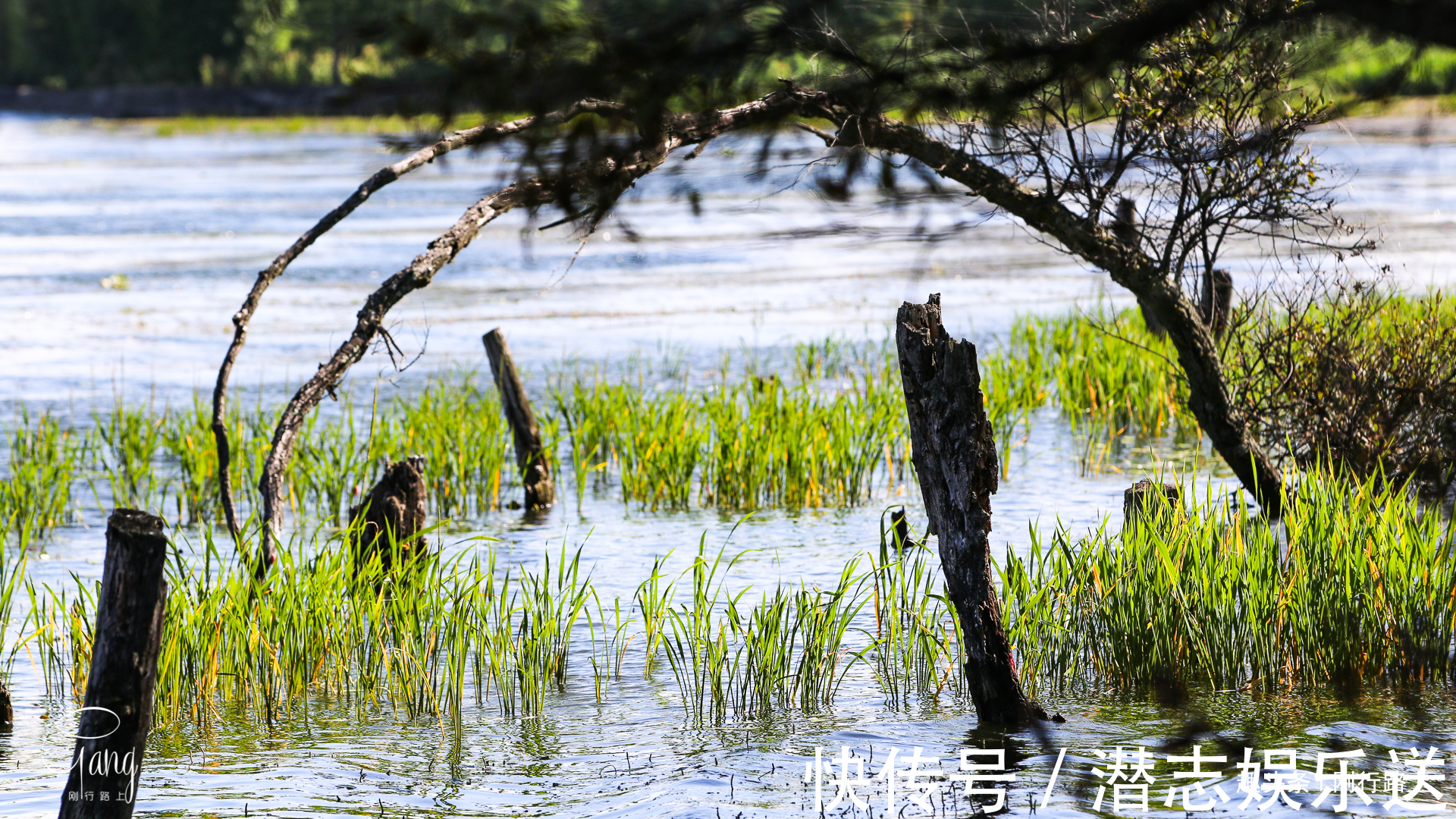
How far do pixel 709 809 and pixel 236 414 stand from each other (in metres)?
6.66

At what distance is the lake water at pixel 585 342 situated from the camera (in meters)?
5.32

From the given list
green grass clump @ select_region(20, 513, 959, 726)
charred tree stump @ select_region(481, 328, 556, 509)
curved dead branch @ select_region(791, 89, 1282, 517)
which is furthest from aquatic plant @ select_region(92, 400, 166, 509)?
curved dead branch @ select_region(791, 89, 1282, 517)

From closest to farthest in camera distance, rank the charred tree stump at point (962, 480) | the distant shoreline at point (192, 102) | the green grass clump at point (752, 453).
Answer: the charred tree stump at point (962, 480)
the green grass clump at point (752, 453)
the distant shoreline at point (192, 102)

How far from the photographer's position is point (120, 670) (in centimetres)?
407

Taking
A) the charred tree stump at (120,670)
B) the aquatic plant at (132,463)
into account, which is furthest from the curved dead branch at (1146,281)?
the aquatic plant at (132,463)

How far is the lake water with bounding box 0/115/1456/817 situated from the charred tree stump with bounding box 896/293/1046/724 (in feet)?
0.87

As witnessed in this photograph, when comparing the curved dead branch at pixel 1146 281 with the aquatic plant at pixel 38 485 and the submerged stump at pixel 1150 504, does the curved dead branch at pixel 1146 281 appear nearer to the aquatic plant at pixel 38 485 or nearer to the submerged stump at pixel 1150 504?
the submerged stump at pixel 1150 504

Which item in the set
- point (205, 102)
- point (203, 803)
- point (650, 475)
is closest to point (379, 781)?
point (203, 803)

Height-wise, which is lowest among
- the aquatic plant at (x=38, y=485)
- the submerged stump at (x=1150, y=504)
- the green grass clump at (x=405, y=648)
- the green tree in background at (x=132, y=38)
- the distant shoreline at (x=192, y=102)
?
the green grass clump at (x=405, y=648)

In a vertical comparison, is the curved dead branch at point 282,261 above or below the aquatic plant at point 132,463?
above

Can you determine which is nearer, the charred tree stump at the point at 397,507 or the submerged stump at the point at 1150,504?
the submerged stump at the point at 1150,504

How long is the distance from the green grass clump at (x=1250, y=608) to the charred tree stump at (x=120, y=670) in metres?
3.33

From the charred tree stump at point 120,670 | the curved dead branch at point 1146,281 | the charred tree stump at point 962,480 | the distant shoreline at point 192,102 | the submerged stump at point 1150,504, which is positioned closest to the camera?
the charred tree stump at point 120,670

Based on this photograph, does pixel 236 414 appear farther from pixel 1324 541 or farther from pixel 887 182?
pixel 887 182
